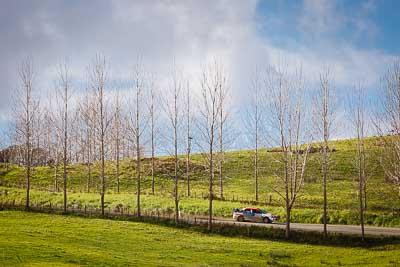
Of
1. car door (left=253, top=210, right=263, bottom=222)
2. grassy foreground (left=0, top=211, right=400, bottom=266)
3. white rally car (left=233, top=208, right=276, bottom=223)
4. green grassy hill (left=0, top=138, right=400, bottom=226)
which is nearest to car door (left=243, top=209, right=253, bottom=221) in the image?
white rally car (left=233, top=208, right=276, bottom=223)

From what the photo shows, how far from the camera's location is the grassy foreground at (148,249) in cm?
1972

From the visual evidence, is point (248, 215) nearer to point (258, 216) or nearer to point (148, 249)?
point (258, 216)

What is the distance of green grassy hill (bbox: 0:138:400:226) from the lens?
44.8m

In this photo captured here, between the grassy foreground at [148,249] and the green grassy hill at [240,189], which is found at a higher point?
the green grassy hill at [240,189]

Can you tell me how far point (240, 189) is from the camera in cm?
6247

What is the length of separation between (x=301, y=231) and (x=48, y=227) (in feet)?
61.3

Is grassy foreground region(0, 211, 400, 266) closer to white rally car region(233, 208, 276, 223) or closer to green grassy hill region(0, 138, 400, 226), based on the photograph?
green grassy hill region(0, 138, 400, 226)

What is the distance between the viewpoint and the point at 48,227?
3008 cm

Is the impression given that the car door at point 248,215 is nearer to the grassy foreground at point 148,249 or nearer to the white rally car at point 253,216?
the white rally car at point 253,216

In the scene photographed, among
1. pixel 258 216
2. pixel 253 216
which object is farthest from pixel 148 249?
pixel 258 216

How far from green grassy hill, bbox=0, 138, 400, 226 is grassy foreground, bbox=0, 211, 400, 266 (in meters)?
7.44

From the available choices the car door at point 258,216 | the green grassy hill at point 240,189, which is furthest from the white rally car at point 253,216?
the green grassy hill at point 240,189

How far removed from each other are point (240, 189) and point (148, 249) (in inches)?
1539

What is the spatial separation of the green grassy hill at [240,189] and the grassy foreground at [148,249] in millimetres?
7439
